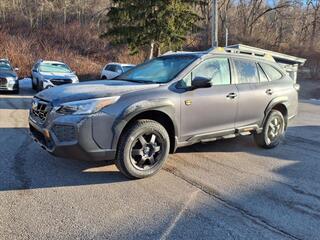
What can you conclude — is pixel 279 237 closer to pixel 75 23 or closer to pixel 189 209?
pixel 189 209

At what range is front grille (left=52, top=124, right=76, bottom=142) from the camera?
473 cm

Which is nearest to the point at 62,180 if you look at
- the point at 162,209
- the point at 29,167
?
the point at 29,167

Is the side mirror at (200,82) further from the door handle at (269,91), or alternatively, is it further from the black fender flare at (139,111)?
the door handle at (269,91)

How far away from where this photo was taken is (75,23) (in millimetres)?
38500

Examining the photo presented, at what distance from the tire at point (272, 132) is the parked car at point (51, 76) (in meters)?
10.8

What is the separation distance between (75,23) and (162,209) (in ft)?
121

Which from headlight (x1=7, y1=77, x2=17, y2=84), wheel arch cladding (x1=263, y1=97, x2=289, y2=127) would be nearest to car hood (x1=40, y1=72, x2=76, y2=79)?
headlight (x1=7, y1=77, x2=17, y2=84)

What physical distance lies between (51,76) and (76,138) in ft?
40.3

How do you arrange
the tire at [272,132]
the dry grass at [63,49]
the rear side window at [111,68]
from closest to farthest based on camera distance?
the tire at [272,132], the rear side window at [111,68], the dry grass at [63,49]

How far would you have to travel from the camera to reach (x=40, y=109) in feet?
17.0

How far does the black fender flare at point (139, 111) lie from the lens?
16.1ft

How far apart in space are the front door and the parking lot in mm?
603

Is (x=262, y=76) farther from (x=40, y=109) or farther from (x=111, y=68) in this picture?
(x=111, y=68)

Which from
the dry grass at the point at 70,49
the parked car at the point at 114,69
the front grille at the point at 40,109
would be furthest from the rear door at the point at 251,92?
the dry grass at the point at 70,49
